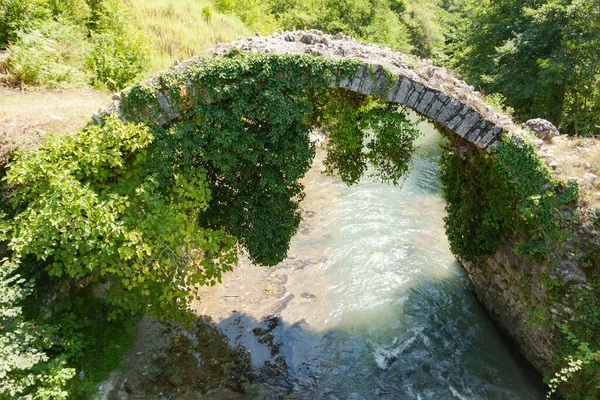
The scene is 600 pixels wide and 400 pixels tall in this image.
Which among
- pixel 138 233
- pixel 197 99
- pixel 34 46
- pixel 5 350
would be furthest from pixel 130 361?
pixel 34 46

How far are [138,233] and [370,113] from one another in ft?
15.2

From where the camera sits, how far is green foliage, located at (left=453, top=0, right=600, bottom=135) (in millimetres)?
11352

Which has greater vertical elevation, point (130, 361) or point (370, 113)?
point (370, 113)

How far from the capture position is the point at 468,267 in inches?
367

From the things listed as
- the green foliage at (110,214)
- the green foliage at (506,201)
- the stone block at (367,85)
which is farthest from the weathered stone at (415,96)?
the green foliage at (110,214)

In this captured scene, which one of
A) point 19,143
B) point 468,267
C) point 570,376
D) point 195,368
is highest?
point 19,143

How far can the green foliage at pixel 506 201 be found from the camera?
6.30 metres

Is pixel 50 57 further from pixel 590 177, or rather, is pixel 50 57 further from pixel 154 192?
pixel 590 177

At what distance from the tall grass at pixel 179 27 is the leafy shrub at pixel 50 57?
2.07 metres

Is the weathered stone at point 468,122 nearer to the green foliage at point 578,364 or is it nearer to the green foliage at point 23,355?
the green foliage at point 578,364

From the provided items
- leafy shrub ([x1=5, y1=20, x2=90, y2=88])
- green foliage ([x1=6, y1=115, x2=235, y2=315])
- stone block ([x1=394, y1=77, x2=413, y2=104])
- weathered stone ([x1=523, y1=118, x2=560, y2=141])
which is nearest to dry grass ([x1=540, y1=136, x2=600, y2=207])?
weathered stone ([x1=523, y1=118, x2=560, y2=141])

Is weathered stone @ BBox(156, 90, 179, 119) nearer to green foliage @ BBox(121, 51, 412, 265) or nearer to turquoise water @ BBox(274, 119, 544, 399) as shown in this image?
green foliage @ BBox(121, 51, 412, 265)

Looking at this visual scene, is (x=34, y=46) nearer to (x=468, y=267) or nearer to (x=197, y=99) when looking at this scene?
(x=197, y=99)

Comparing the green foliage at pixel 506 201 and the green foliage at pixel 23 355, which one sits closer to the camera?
the green foliage at pixel 23 355
